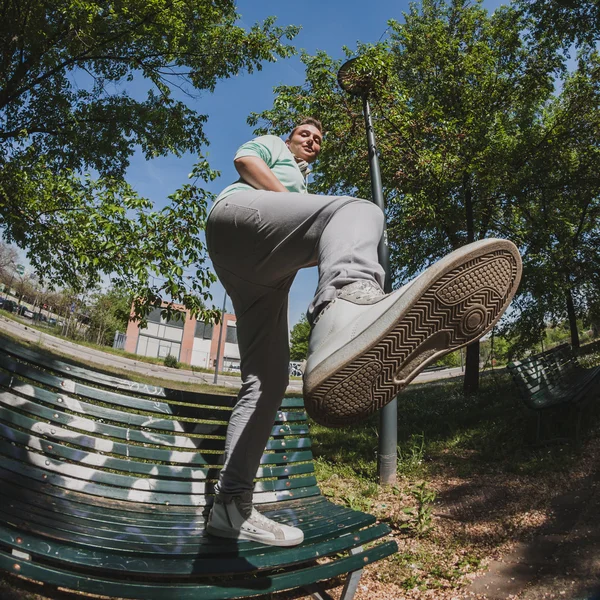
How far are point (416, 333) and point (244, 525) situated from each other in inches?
53.8

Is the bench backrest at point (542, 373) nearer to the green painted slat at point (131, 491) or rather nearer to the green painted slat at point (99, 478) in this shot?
the green painted slat at point (131, 491)

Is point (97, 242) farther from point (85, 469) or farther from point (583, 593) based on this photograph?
point (583, 593)

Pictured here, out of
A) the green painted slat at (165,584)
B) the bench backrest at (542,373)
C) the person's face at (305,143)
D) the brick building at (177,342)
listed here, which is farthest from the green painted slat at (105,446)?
the brick building at (177,342)

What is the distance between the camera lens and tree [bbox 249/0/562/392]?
8414 millimetres

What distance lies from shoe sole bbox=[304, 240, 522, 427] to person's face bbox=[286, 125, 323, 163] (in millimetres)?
1257

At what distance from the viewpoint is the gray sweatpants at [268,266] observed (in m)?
1.46

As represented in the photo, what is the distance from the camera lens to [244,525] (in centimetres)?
213

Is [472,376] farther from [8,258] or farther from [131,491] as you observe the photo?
[8,258]

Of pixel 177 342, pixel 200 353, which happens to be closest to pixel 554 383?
pixel 177 342

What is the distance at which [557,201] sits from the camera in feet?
43.5

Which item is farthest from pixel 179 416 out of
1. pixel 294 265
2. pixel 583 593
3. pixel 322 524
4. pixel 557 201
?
pixel 557 201

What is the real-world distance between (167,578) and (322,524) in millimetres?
830

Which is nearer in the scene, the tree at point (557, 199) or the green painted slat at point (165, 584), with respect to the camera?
the green painted slat at point (165, 584)

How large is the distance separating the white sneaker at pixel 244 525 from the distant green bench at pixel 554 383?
3.85 meters
